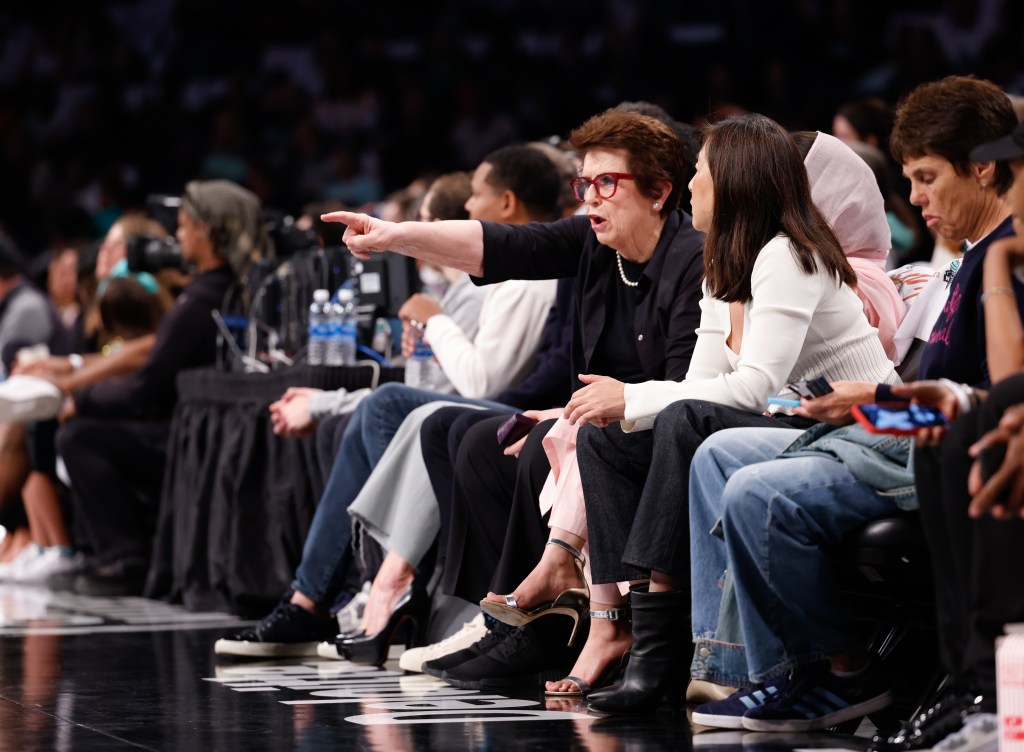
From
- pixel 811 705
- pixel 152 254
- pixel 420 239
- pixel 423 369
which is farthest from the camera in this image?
pixel 152 254

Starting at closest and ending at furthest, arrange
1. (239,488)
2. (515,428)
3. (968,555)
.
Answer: (968,555) < (515,428) < (239,488)

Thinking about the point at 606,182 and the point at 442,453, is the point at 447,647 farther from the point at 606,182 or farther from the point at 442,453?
the point at 606,182

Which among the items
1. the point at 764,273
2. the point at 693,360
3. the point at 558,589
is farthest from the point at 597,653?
the point at 764,273

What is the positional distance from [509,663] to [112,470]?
9.62 ft

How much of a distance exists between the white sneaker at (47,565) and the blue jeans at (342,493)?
7.50 ft

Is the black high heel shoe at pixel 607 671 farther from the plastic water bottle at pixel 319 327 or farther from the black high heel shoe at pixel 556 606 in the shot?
the plastic water bottle at pixel 319 327

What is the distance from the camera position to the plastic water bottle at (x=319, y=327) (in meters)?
4.88

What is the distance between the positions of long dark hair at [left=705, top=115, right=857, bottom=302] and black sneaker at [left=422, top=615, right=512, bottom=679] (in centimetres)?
96

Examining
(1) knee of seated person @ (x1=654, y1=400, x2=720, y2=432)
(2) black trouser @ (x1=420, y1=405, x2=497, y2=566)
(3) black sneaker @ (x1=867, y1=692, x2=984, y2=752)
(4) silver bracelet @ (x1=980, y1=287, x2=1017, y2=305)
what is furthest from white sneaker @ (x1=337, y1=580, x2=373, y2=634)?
(4) silver bracelet @ (x1=980, y1=287, x2=1017, y2=305)

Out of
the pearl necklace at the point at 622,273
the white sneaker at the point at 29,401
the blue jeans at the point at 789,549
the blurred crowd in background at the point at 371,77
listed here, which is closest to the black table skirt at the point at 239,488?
the white sneaker at the point at 29,401

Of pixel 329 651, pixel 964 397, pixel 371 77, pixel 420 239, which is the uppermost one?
pixel 371 77

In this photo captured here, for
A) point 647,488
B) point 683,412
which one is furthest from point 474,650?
point 683,412

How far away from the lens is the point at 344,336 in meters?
4.85

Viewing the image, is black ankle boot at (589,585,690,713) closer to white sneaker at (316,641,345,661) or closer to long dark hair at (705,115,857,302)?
long dark hair at (705,115,857,302)
